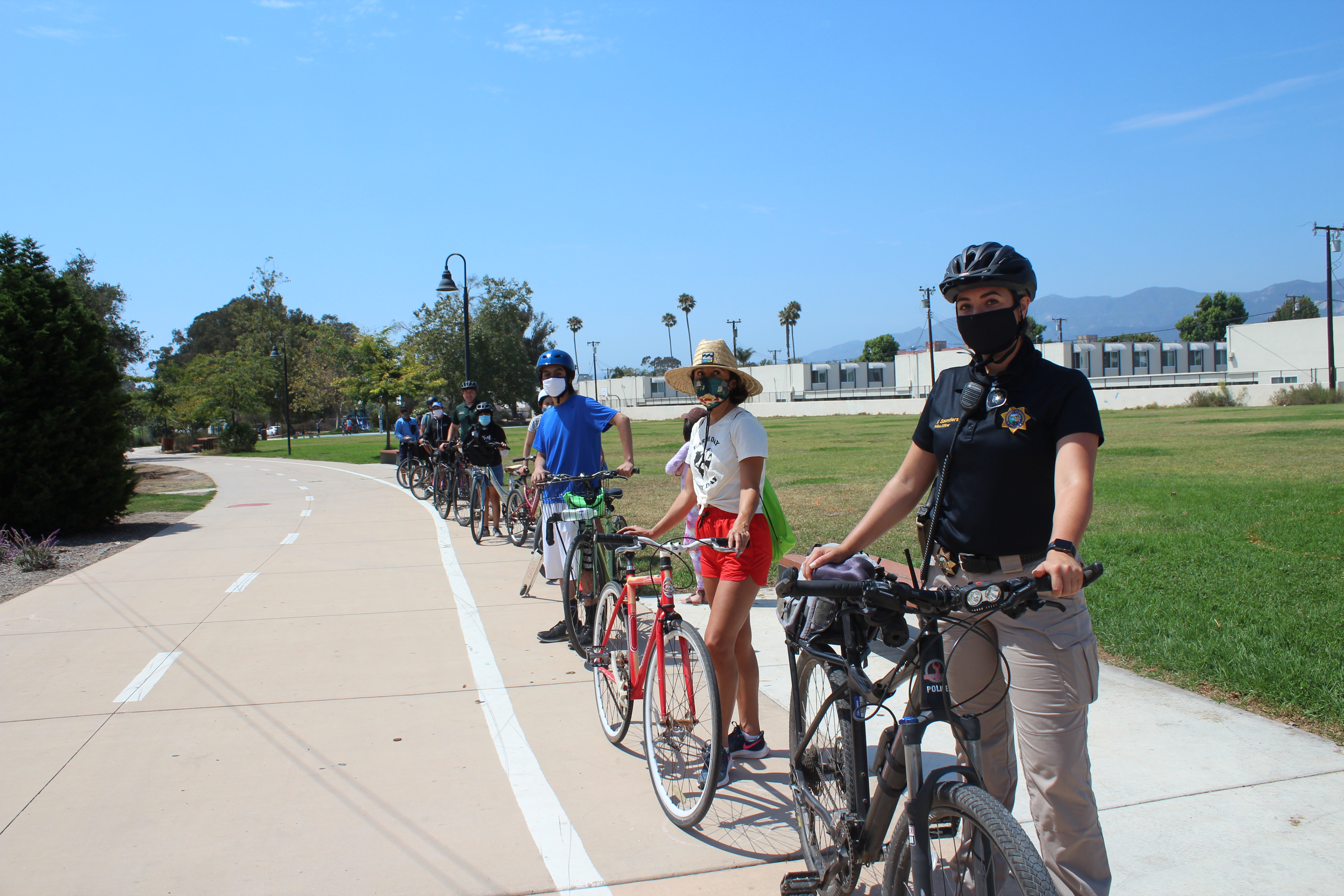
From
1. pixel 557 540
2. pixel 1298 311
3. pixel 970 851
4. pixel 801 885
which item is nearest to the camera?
pixel 970 851

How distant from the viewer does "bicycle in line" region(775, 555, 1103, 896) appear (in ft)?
7.38

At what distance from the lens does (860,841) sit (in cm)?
272

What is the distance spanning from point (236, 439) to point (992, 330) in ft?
179

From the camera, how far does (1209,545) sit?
30.8 ft

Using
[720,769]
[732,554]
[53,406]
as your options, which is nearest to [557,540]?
[732,554]

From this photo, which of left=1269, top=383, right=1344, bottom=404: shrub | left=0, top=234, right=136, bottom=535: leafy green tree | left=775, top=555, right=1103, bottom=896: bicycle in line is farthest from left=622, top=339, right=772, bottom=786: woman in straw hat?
left=1269, top=383, right=1344, bottom=404: shrub

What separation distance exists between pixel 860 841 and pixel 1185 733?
2.77 meters

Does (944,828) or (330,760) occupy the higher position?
(944,828)

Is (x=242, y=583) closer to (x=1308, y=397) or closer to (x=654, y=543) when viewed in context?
(x=654, y=543)

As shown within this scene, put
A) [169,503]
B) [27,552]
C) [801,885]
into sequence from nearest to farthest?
1. [801,885]
2. [27,552]
3. [169,503]

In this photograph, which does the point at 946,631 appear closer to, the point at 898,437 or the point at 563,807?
the point at 563,807

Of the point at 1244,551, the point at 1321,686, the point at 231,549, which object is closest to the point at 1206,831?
the point at 1321,686

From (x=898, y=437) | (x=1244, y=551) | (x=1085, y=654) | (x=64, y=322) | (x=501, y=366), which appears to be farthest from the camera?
(x=501, y=366)

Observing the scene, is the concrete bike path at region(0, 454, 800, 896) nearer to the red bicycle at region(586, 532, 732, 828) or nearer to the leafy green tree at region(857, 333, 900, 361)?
the red bicycle at region(586, 532, 732, 828)
